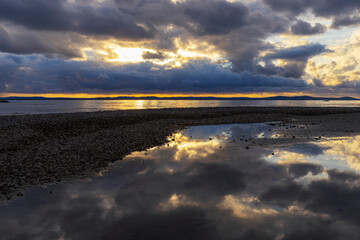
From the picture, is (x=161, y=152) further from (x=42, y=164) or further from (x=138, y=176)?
(x=42, y=164)

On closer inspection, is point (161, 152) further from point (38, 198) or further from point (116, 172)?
point (38, 198)

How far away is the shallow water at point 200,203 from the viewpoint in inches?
279

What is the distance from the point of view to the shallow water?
7078 millimetres

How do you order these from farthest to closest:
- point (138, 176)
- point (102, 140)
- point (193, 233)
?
point (102, 140)
point (138, 176)
point (193, 233)

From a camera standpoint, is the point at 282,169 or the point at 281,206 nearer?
the point at 281,206

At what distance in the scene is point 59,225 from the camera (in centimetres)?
743

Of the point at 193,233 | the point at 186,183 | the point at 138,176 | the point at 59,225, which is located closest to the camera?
the point at 193,233

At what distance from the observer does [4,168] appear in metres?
12.9

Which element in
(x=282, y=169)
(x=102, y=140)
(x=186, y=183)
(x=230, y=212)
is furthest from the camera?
(x=102, y=140)

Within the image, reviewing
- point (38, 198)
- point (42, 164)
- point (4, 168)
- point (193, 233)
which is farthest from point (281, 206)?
point (4, 168)

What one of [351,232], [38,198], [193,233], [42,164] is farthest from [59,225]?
[351,232]

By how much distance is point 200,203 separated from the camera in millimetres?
9055

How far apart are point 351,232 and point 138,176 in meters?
9.50

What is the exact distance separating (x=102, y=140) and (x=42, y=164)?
8033 millimetres
